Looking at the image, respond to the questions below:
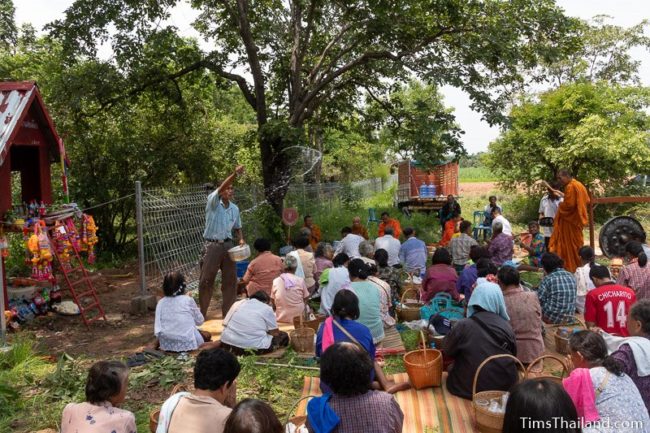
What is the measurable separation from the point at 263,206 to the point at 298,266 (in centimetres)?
459

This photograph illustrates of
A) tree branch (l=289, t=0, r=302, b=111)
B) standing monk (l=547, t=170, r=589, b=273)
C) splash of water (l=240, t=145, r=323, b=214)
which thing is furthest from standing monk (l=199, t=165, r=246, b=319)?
tree branch (l=289, t=0, r=302, b=111)

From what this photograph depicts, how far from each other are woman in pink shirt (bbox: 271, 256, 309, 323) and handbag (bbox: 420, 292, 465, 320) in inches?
64.8

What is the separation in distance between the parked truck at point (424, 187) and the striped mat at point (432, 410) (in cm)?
1451

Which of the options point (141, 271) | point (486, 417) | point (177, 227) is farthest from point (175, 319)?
point (177, 227)

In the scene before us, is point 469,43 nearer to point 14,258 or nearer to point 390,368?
point 390,368

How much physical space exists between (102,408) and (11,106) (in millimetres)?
5416

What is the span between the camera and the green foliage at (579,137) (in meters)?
15.6

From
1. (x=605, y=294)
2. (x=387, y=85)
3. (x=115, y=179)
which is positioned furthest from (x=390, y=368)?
(x=115, y=179)

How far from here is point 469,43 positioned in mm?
10430

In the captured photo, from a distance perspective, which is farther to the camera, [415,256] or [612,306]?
[415,256]

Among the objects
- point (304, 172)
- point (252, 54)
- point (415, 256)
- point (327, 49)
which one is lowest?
point (415, 256)

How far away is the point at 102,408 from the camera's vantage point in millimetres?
3037

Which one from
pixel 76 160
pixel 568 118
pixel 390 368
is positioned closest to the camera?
pixel 390 368

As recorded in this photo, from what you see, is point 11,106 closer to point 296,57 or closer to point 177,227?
point 177,227
